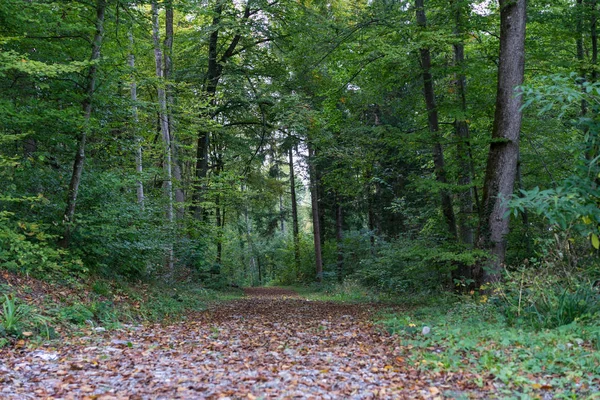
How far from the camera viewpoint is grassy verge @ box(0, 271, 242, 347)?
5809 millimetres

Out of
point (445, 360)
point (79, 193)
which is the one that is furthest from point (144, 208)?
point (445, 360)

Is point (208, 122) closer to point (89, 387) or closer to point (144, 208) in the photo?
point (144, 208)

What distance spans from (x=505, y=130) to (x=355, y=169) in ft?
30.4

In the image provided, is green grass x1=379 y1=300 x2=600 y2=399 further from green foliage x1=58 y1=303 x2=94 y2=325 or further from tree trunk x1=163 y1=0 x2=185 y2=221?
tree trunk x1=163 y1=0 x2=185 y2=221

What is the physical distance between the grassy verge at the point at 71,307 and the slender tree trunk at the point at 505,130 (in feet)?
19.7

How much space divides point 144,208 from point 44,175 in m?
2.54

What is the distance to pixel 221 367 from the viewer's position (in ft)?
15.6

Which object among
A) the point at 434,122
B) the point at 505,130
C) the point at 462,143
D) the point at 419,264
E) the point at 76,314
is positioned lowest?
the point at 76,314

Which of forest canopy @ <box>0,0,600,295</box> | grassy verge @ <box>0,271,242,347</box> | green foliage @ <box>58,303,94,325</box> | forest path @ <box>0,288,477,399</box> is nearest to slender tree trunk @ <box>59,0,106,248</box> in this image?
forest canopy @ <box>0,0,600,295</box>

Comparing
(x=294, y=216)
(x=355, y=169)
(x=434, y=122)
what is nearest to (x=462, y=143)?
(x=434, y=122)

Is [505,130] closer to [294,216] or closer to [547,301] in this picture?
[547,301]

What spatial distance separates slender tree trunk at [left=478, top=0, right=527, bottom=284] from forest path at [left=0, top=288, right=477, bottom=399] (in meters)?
2.68

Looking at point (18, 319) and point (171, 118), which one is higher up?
point (171, 118)

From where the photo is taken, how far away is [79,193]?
9188 mm
